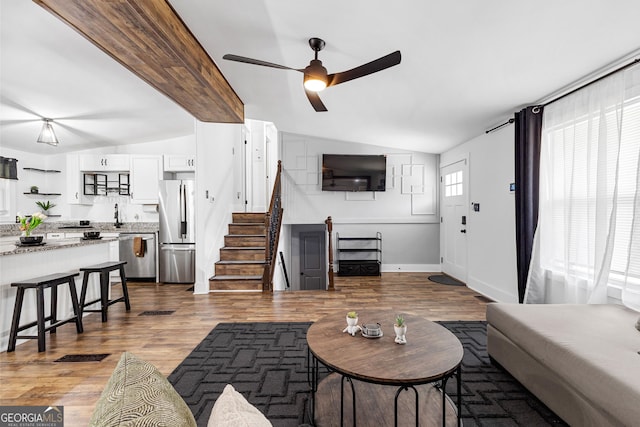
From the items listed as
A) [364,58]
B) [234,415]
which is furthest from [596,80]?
[234,415]

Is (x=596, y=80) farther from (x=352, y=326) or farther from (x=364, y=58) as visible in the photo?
(x=352, y=326)

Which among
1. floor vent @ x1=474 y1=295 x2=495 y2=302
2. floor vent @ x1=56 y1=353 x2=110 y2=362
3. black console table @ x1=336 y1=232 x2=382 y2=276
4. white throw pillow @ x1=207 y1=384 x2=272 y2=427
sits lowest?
floor vent @ x1=56 y1=353 x2=110 y2=362

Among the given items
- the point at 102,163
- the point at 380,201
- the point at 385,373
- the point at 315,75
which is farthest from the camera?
the point at 380,201

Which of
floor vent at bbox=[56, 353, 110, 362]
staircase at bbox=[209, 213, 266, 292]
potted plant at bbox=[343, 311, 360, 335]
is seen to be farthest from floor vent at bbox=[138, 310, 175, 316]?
potted plant at bbox=[343, 311, 360, 335]

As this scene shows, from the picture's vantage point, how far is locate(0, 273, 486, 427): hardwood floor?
210 centimetres

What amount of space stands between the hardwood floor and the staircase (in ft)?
→ 0.74

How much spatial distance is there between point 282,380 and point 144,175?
203 inches

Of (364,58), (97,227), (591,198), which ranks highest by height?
(364,58)

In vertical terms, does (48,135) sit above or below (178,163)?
above

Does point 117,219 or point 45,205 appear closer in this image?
point 45,205

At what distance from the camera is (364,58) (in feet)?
9.25

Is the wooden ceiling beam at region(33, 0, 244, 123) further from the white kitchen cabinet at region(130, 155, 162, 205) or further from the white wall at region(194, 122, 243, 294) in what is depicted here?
the white kitchen cabinet at region(130, 155, 162, 205)

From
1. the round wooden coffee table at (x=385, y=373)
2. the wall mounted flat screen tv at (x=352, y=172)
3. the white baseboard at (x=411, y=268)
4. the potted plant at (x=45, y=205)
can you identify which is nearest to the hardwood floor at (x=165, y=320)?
the white baseboard at (x=411, y=268)

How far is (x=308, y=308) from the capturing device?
3.74 metres
